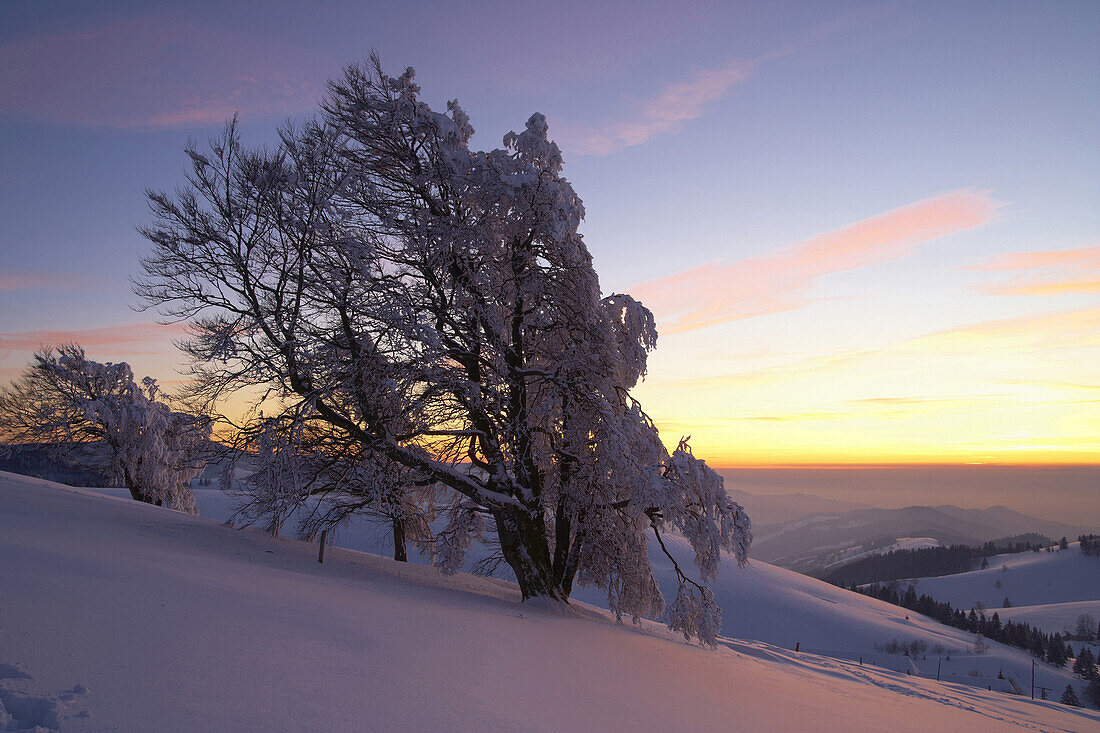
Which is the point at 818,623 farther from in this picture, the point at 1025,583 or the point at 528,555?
the point at 1025,583

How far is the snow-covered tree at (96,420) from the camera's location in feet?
77.2

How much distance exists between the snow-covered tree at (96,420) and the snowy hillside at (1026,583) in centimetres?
16641

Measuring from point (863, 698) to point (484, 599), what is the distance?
23.4ft

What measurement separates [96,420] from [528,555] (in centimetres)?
2155

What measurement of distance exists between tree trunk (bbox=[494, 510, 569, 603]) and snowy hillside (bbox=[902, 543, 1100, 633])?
6448 inches

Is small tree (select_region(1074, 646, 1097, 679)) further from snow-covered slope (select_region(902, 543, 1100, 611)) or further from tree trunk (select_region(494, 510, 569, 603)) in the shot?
snow-covered slope (select_region(902, 543, 1100, 611))

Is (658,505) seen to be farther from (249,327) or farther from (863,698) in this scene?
(249,327)

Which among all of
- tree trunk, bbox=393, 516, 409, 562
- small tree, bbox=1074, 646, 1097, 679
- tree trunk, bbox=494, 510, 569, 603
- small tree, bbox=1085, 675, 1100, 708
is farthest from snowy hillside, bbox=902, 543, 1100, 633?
tree trunk, bbox=494, 510, 569, 603

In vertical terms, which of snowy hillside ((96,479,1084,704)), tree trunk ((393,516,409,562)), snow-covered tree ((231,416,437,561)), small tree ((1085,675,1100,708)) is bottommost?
small tree ((1085,675,1100,708))

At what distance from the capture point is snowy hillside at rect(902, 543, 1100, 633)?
480 feet

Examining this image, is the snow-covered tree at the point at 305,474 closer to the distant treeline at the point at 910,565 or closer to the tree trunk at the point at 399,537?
the tree trunk at the point at 399,537

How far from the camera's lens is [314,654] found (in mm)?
5242

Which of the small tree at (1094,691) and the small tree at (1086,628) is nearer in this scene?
the small tree at (1094,691)

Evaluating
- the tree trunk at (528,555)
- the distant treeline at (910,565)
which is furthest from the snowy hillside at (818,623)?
the distant treeline at (910,565)
